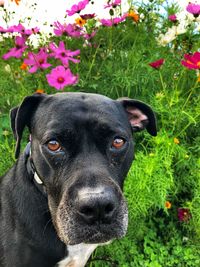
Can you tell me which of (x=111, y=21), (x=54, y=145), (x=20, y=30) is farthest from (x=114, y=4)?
(x=54, y=145)

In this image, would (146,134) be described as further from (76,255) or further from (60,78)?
(76,255)

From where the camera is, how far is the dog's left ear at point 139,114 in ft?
10.3

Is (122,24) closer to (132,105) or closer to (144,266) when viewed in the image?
(132,105)

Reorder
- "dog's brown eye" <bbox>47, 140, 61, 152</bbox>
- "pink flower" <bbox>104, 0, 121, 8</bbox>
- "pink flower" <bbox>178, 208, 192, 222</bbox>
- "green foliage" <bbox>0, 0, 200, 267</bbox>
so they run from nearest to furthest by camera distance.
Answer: "dog's brown eye" <bbox>47, 140, 61, 152</bbox>, "green foliage" <bbox>0, 0, 200, 267</bbox>, "pink flower" <bbox>178, 208, 192, 222</bbox>, "pink flower" <bbox>104, 0, 121, 8</bbox>

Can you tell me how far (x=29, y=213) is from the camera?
2.92 m

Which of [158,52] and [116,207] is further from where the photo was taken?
[158,52]

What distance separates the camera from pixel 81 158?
104 inches

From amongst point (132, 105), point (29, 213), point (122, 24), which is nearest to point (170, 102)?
point (132, 105)

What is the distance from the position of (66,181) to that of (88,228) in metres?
0.29

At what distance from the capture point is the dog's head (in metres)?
2.46

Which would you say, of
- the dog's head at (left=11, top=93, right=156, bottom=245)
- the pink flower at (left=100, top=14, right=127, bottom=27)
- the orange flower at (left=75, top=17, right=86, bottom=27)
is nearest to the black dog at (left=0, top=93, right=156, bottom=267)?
the dog's head at (left=11, top=93, right=156, bottom=245)

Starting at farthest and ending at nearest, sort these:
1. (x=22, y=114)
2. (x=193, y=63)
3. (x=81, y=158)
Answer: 1. (x=193, y=63)
2. (x=22, y=114)
3. (x=81, y=158)

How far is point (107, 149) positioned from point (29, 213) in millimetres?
678

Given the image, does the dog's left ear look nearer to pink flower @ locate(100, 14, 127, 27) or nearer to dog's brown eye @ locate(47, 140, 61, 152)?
dog's brown eye @ locate(47, 140, 61, 152)
